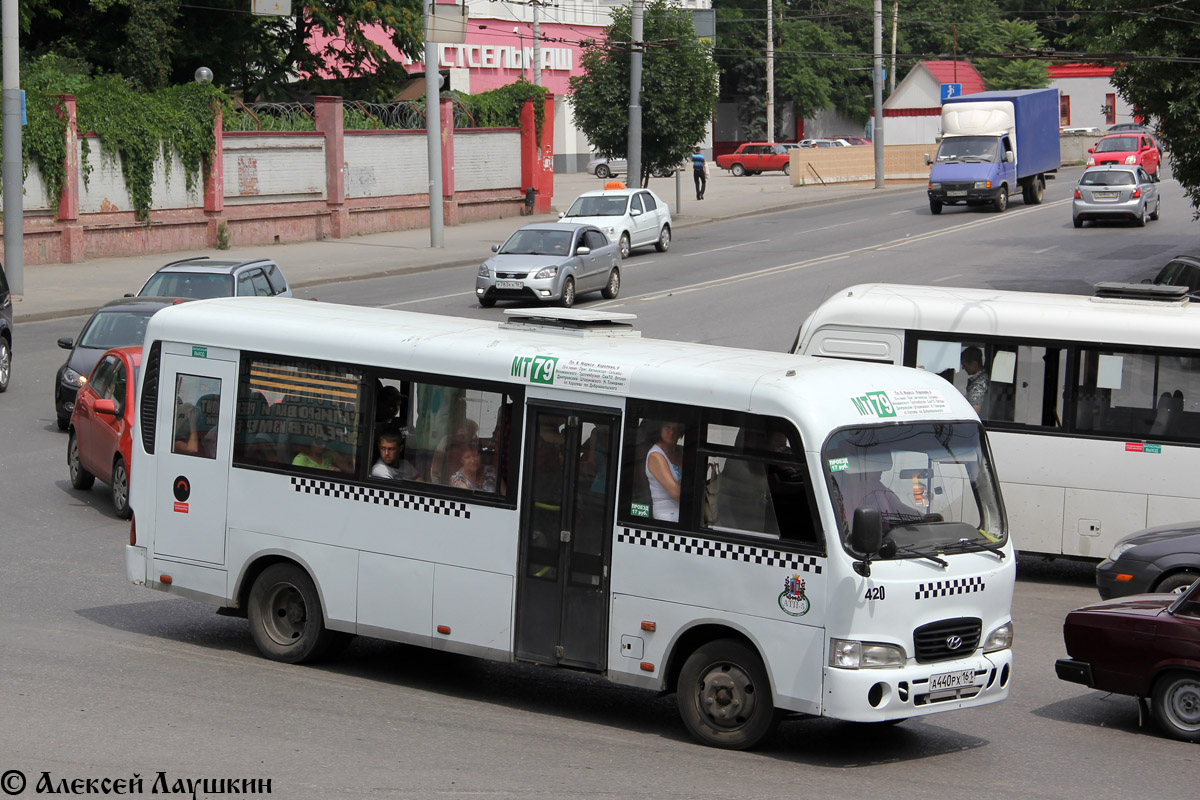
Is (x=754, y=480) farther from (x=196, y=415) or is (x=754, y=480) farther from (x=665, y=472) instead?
(x=196, y=415)

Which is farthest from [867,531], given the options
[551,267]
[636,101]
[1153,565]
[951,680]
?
[636,101]

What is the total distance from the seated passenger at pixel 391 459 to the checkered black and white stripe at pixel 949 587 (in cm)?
345

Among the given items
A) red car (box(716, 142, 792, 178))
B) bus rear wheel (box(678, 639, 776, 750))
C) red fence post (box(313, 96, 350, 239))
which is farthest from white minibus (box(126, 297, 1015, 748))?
red car (box(716, 142, 792, 178))

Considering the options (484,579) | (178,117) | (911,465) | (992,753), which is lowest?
(992,753)

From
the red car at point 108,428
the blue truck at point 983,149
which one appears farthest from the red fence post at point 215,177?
the blue truck at point 983,149

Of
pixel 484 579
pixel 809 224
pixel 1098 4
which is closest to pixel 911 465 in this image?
pixel 484 579

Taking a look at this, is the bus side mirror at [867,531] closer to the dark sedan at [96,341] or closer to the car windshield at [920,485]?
the car windshield at [920,485]

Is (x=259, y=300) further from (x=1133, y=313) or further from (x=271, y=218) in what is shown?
(x=271, y=218)

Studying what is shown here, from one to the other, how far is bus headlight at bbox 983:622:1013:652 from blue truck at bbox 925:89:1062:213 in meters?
41.4

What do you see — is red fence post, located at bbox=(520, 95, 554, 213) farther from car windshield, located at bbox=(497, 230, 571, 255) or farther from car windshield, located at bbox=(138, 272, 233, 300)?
car windshield, located at bbox=(138, 272, 233, 300)

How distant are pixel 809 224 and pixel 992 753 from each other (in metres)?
40.9

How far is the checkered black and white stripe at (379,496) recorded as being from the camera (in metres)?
9.33

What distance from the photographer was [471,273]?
35.5 m

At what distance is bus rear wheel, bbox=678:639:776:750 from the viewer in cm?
828
